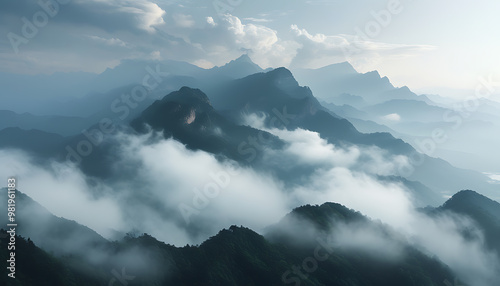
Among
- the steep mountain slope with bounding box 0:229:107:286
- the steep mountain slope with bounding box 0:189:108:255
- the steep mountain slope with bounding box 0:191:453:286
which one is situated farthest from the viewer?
the steep mountain slope with bounding box 0:189:108:255

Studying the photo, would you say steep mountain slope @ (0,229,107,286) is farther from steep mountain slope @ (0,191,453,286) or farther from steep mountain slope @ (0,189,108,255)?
steep mountain slope @ (0,189,108,255)

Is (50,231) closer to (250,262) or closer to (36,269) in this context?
(36,269)

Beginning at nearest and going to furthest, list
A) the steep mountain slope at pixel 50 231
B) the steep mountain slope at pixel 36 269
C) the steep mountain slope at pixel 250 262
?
the steep mountain slope at pixel 36 269 < the steep mountain slope at pixel 250 262 < the steep mountain slope at pixel 50 231

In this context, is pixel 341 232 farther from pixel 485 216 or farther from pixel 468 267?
pixel 485 216

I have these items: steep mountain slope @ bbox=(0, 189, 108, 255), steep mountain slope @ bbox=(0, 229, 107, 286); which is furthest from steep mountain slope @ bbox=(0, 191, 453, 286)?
steep mountain slope @ bbox=(0, 189, 108, 255)

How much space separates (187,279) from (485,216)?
199545 millimetres

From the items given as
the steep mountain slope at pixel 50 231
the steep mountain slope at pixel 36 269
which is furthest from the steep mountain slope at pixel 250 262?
the steep mountain slope at pixel 50 231

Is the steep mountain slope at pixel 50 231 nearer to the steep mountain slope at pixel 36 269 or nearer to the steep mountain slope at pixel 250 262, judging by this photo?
the steep mountain slope at pixel 250 262

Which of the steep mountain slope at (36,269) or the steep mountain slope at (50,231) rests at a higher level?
the steep mountain slope at (50,231)

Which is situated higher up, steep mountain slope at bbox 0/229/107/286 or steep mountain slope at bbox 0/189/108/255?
steep mountain slope at bbox 0/189/108/255

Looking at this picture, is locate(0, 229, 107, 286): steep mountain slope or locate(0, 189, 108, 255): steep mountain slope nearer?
locate(0, 229, 107, 286): steep mountain slope

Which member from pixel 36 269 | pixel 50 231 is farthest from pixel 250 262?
pixel 50 231

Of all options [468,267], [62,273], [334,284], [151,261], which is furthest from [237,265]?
[468,267]

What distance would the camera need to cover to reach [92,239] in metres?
121
